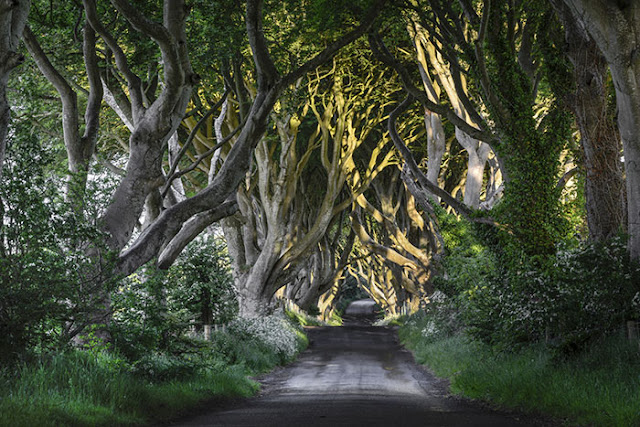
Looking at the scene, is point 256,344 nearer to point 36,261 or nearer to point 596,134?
point 596,134

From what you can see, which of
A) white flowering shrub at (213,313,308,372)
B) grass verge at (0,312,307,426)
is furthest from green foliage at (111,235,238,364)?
white flowering shrub at (213,313,308,372)

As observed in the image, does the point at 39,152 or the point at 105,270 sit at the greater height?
the point at 39,152

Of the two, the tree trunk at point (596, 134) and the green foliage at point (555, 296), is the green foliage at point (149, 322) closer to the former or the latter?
the green foliage at point (555, 296)

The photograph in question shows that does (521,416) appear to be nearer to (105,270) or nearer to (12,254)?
(105,270)

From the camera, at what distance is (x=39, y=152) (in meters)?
8.33

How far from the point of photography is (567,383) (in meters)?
8.38

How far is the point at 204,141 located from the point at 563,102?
1285cm

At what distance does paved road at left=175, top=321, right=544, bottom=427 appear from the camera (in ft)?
26.7

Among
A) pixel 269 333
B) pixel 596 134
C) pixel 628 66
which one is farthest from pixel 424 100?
pixel 269 333

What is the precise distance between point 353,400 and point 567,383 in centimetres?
359

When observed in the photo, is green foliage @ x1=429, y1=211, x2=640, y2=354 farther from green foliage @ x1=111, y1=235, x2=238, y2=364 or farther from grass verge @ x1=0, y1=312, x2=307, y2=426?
green foliage @ x1=111, y1=235, x2=238, y2=364

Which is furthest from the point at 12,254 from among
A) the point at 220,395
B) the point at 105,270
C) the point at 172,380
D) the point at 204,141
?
the point at 204,141

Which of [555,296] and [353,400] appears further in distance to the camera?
[353,400]

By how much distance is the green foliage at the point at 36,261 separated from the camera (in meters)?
7.66
